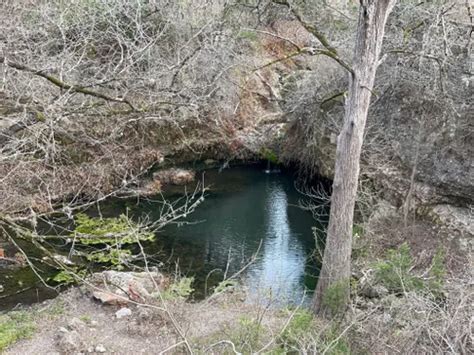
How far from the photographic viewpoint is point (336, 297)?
7.82m

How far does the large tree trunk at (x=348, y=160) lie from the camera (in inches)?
304

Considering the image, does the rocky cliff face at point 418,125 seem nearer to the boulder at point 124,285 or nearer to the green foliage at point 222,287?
the green foliage at point 222,287

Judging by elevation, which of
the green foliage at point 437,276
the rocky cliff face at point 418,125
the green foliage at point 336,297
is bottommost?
the green foliage at point 336,297

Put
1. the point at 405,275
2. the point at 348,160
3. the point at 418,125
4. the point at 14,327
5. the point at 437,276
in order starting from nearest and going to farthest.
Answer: the point at 14,327, the point at 348,160, the point at 405,275, the point at 437,276, the point at 418,125

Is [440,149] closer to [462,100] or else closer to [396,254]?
[462,100]

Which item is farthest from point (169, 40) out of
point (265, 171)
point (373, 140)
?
point (373, 140)

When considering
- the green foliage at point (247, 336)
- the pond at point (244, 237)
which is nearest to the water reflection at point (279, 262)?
the pond at point (244, 237)

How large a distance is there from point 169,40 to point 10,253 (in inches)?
312

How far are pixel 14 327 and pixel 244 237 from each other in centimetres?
640

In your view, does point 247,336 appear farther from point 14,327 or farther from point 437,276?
point 437,276

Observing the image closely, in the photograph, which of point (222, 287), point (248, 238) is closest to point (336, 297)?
point (222, 287)

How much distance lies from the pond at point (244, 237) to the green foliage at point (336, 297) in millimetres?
1237

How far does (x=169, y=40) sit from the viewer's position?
50.0 feet

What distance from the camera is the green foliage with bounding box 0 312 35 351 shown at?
22.3ft
